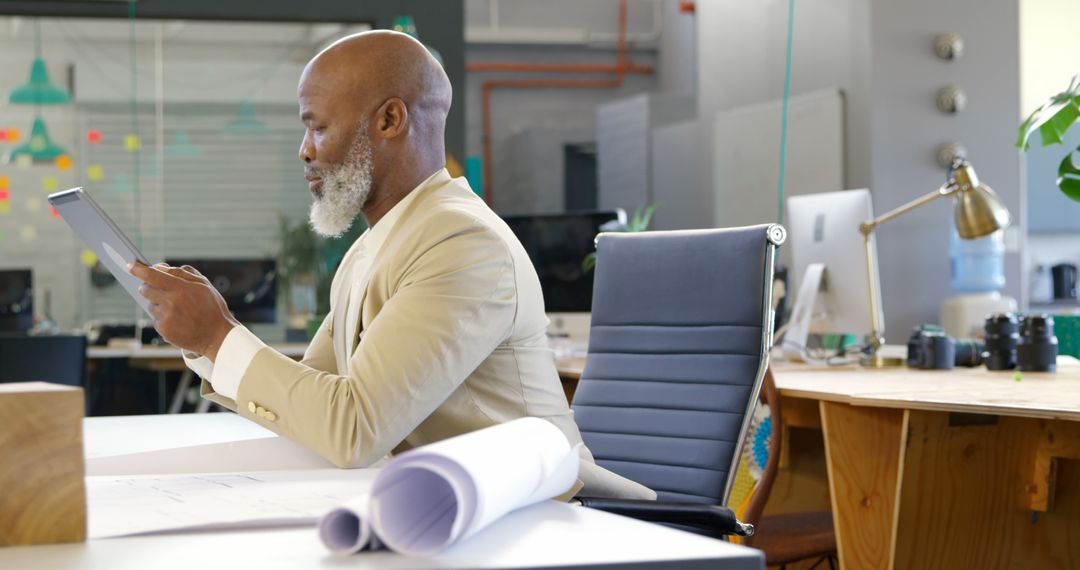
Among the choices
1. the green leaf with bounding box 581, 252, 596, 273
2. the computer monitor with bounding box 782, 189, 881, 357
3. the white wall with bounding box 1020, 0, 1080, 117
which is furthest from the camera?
the white wall with bounding box 1020, 0, 1080, 117

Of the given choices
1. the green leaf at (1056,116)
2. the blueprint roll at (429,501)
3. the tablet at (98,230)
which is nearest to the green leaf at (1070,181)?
the green leaf at (1056,116)

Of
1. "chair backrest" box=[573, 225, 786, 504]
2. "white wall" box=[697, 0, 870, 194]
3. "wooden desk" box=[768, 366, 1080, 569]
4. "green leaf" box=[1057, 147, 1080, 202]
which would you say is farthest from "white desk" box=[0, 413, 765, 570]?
"white wall" box=[697, 0, 870, 194]

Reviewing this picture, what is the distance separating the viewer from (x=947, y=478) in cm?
261

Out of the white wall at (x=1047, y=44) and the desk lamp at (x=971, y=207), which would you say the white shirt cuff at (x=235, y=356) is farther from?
the white wall at (x=1047, y=44)

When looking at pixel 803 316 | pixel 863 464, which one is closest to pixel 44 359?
pixel 803 316

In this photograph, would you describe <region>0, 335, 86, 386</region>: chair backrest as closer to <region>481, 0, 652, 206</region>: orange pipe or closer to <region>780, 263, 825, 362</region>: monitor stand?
<region>780, 263, 825, 362</region>: monitor stand

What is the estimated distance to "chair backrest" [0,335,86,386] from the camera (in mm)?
3852

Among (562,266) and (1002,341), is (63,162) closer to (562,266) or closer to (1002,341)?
(562,266)

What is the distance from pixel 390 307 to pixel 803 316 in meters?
2.34

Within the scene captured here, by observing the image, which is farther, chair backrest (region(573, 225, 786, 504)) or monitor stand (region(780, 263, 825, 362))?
monitor stand (region(780, 263, 825, 362))

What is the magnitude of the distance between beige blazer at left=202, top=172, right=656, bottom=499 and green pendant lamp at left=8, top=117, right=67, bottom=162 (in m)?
4.51

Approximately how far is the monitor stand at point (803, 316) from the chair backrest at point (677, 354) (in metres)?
1.44

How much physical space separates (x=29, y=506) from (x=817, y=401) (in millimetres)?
2223

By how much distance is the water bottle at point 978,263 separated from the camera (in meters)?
5.66
